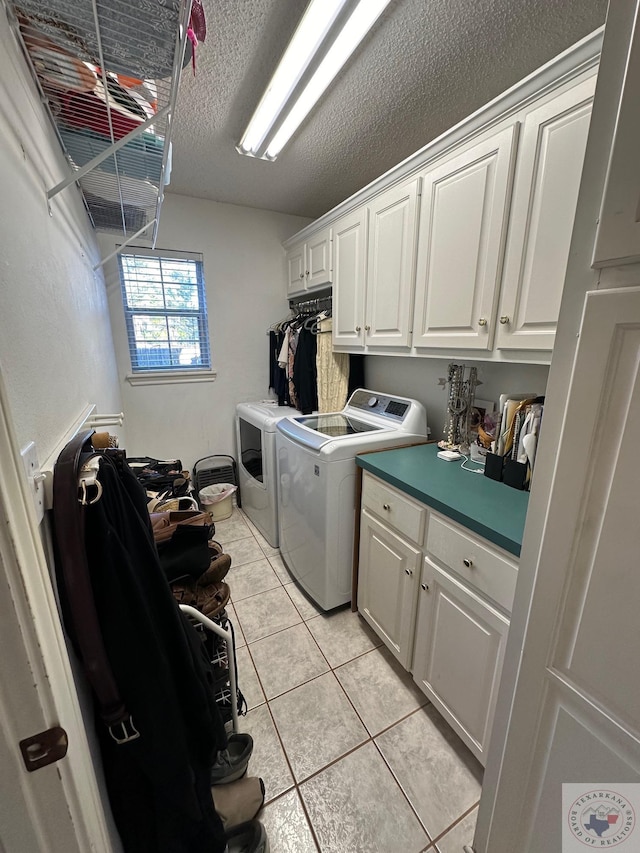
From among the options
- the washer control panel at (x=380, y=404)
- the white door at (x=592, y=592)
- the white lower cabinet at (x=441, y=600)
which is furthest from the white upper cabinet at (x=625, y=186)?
the washer control panel at (x=380, y=404)

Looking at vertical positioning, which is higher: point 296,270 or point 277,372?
point 296,270

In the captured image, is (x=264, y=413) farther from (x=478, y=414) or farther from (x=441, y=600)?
(x=441, y=600)

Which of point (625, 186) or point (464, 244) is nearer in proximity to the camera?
point (625, 186)

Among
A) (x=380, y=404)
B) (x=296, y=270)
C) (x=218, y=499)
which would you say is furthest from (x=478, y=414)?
(x=218, y=499)

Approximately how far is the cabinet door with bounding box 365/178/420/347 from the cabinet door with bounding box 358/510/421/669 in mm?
1010

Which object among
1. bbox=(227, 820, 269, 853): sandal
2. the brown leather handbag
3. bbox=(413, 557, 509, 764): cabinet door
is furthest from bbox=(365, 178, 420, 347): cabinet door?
bbox=(227, 820, 269, 853): sandal

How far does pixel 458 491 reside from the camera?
1228 mm

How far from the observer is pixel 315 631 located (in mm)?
1769

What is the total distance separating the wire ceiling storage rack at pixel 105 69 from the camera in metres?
0.72

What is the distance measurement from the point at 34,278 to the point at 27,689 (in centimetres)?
83

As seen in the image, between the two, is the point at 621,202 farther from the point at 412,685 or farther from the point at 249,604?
the point at 249,604

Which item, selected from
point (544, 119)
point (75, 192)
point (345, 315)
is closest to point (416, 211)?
point (544, 119)

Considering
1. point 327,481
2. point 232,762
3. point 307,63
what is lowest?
point 232,762

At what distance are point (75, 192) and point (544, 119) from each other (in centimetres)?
192
